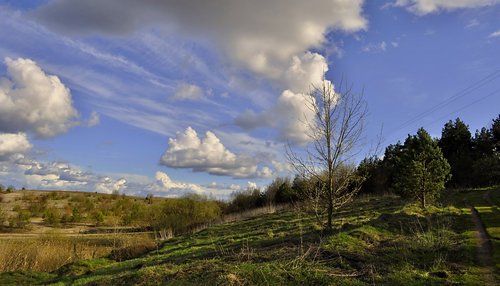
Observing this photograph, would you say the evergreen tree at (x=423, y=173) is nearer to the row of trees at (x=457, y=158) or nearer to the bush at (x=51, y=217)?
the row of trees at (x=457, y=158)

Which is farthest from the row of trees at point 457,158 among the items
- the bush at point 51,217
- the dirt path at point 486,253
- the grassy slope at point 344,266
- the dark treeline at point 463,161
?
the bush at point 51,217

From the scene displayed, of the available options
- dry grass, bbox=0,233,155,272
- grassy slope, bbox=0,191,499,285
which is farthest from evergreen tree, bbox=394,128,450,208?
dry grass, bbox=0,233,155,272

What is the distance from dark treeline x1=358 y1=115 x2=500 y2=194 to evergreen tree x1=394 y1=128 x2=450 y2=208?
16.8m

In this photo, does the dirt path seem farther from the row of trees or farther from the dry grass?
the dry grass

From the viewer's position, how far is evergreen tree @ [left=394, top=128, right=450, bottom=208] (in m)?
28.7

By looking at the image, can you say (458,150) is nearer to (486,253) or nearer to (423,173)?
(423,173)

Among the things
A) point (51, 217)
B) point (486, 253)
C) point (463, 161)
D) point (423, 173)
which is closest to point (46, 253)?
point (486, 253)

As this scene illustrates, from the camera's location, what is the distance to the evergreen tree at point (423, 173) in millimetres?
28719

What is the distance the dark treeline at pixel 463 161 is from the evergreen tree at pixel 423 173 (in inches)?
662

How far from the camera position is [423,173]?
95.0 feet

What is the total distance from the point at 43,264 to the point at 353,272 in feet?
64.5

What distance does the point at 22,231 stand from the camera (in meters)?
43.6

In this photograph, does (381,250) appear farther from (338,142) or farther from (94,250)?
(94,250)

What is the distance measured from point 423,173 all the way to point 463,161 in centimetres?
3273
